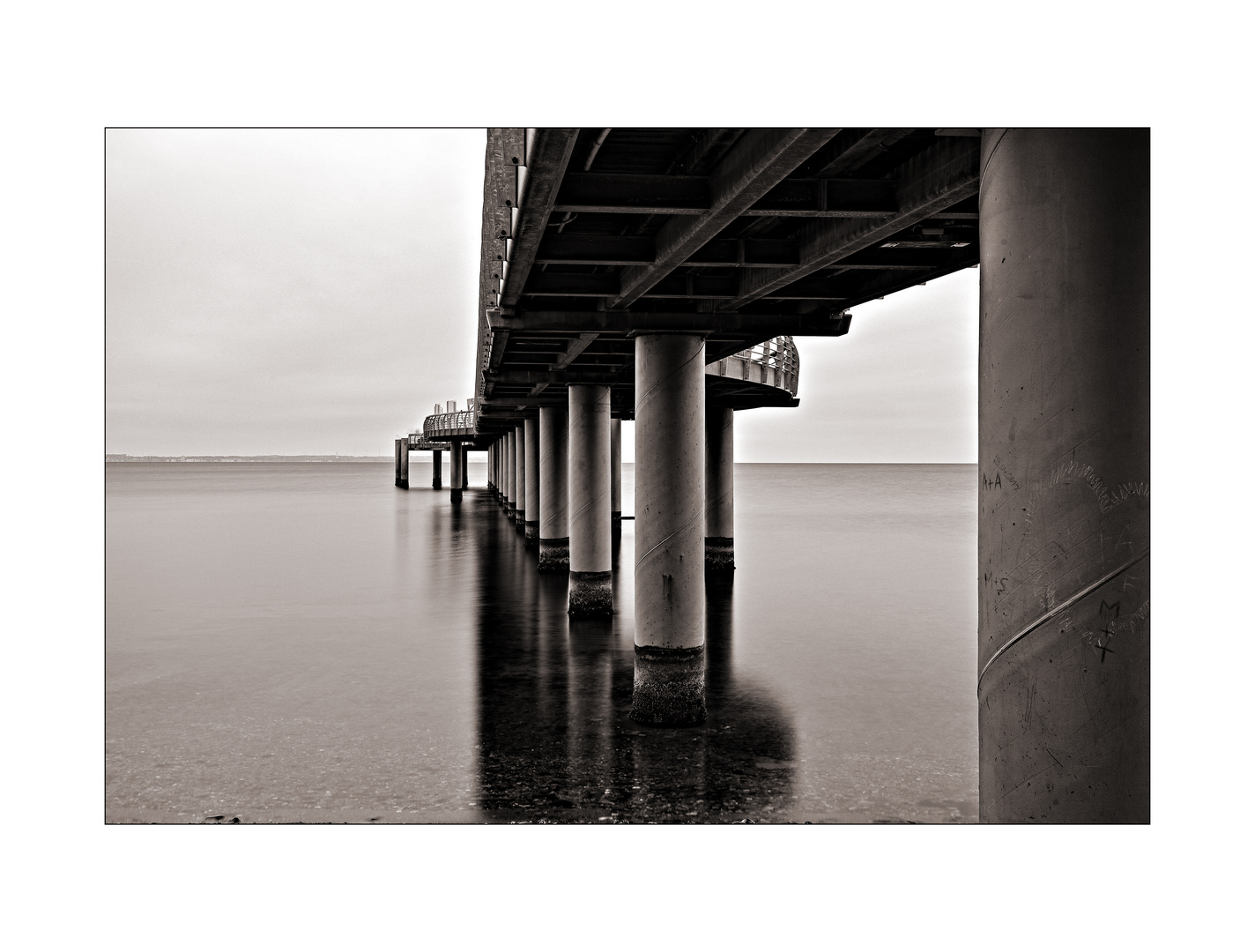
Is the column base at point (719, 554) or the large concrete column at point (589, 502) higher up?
the large concrete column at point (589, 502)

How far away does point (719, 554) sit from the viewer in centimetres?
2747

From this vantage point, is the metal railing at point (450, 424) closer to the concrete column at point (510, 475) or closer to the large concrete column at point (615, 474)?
the concrete column at point (510, 475)

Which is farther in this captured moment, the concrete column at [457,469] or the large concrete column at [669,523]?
the concrete column at [457,469]

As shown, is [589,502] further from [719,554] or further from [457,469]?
[457,469]

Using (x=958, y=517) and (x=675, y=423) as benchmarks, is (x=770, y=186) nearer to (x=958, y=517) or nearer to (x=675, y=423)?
(x=675, y=423)

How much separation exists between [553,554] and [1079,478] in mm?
22935

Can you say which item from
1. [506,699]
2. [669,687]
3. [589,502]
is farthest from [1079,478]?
[589,502]

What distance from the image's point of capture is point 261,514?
59438 millimetres

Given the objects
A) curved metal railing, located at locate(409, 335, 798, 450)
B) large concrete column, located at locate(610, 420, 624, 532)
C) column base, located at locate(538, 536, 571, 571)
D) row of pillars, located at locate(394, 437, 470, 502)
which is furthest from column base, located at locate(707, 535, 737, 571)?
row of pillars, located at locate(394, 437, 470, 502)

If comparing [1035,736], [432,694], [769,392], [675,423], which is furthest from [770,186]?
[769,392]

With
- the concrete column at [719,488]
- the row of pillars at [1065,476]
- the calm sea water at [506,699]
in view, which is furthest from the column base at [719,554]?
the row of pillars at [1065,476]

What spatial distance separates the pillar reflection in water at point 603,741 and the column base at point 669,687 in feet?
0.59

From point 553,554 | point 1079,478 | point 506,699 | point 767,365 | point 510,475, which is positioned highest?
point 767,365

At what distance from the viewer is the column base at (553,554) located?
26.0 metres
